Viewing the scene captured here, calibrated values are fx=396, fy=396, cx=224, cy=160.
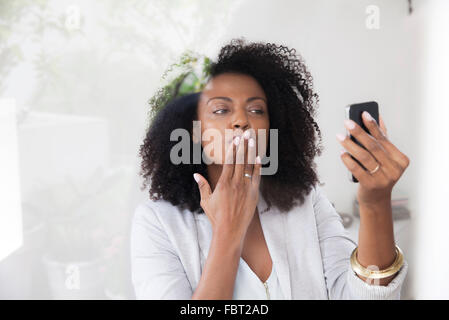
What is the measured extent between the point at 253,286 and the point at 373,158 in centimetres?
33

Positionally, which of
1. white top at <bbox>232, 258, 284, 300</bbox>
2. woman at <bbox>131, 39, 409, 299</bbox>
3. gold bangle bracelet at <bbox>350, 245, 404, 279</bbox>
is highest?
woman at <bbox>131, 39, 409, 299</bbox>

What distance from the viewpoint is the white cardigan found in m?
0.72

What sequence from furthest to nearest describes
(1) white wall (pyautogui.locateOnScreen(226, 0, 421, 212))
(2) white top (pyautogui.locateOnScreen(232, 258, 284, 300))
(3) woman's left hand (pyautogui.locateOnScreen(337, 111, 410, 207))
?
(1) white wall (pyautogui.locateOnScreen(226, 0, 421, 212)), (2) white top (pyautogui.locateOnScreen(232, 258, 284, 300)), (3) woman's left hand (pyautogui.locateOnScreen(337, 111, 410, 207))

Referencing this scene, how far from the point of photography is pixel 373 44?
35.5 inches

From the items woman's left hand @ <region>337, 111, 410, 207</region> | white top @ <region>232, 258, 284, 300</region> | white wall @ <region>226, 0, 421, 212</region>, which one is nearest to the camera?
woman's left hand @ <region>337, 111, 410, 207</region>

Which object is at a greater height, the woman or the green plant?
the green plant

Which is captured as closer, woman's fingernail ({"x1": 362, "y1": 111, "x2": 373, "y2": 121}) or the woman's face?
woman's fingernail ({"x1": 362, "y1": 111, "x2": 373, "y2": 121})

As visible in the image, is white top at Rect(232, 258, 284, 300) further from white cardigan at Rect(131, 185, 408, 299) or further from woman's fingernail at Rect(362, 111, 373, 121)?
woman's fingernail at Rect(362, 111, 373, 121)

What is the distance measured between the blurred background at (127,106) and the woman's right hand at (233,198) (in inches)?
9.4

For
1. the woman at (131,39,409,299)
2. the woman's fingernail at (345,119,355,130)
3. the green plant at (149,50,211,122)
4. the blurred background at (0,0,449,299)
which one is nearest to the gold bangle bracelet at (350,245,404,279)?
Answer: the woman at (131,39,409,299)

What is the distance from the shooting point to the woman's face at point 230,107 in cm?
77

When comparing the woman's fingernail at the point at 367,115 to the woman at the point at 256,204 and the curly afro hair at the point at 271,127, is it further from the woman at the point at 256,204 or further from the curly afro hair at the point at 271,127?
the curly afro hair at the point at 271,127

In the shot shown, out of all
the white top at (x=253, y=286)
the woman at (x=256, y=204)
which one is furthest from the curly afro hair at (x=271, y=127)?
the white top at (x=253, y=286)
